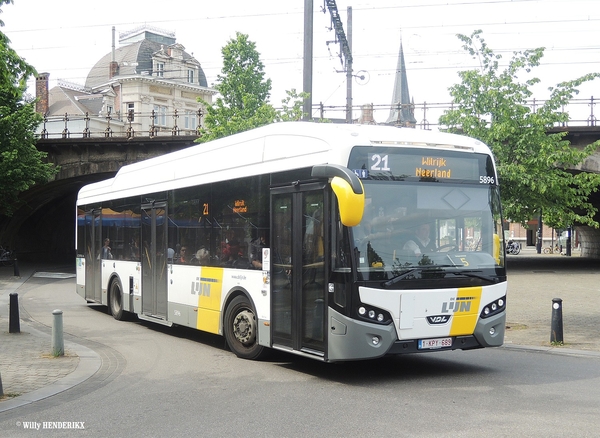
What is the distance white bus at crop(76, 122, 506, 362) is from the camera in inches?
338

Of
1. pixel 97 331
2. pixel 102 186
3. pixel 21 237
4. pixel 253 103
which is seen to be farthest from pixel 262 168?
pixel 21 237

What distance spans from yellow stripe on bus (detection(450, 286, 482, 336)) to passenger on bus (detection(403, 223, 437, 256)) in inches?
26.3

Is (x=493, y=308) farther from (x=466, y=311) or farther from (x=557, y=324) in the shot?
(x=557, y=324)

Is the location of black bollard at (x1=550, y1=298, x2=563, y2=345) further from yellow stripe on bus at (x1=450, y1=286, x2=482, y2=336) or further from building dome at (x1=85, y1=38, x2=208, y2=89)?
building dome at (x1=85, y1=38, x2=208, y2=89)

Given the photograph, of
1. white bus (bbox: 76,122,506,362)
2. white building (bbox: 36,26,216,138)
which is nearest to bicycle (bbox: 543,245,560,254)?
white building (bbox: 36,26,216,138)

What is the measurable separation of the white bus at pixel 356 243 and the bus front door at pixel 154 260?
8.14 feet

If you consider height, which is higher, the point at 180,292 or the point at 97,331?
the point at 180,292

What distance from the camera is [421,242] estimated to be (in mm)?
8875

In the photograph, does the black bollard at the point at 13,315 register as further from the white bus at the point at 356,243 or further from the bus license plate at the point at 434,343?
the bus license plate at the point at 434,343

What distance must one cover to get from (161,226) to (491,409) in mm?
8041

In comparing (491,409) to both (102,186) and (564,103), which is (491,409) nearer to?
(102,186)

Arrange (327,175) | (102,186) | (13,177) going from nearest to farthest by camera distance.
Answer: (327,175)
(102,186)
(13,177)

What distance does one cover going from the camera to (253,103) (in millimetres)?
27094

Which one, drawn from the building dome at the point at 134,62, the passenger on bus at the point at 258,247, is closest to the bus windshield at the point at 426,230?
the passenger on bus at the point at 258,247
